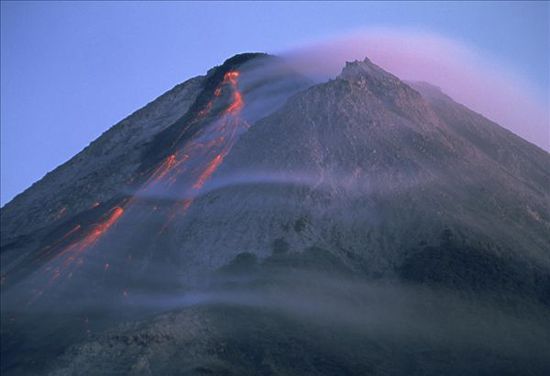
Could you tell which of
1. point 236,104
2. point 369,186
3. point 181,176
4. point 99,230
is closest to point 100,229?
point 99,230

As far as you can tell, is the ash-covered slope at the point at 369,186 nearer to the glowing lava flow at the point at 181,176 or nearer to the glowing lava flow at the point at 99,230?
the glowing lava flow at the point at 181,176

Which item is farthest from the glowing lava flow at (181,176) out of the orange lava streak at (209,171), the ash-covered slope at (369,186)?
the ash-covered slope at (369,186)

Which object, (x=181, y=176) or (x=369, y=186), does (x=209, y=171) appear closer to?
(x=181, y=176)

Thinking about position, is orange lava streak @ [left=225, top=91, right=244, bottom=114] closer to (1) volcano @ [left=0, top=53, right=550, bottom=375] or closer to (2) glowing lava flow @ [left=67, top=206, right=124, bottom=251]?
(1) volcano @ [left=0, top=53, right=550, bottom=375]

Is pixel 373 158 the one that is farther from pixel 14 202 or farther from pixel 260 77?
pixel 14 202

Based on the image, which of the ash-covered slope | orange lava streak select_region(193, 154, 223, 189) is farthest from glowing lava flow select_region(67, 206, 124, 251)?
the ash-covered slope

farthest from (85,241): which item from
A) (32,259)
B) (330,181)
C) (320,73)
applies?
(320,73)
